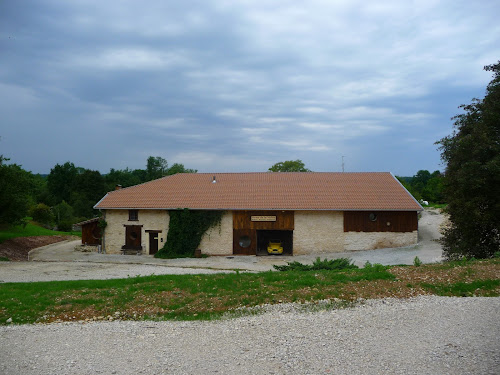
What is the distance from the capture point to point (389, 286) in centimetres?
1141

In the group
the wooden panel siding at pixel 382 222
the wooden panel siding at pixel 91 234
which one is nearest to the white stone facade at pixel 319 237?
the wooden panel siding at pixel 382 222

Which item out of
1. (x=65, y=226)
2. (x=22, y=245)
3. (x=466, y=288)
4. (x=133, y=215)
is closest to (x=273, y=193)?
(x=133, y=215)

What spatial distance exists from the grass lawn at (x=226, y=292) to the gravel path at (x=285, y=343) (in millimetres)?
718

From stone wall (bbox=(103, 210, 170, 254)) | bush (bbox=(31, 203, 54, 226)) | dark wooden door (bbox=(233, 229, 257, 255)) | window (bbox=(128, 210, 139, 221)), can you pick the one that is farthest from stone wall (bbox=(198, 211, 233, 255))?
bush (bbox=(31, 203, 54, 226))

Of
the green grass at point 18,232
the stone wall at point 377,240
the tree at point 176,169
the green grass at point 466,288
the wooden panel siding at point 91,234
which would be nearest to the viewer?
the green grass at point 466,288

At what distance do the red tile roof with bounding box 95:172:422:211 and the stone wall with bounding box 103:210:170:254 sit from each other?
80 cm

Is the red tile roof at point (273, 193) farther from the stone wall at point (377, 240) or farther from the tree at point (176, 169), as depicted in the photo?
the tree at point (176, 169)

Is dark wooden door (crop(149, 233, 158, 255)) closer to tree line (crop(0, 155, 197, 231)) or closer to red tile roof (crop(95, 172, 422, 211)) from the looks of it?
red tile roof (crop(95, 172, 422, 211))

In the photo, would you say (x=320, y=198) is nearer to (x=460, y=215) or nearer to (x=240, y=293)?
(x=460, y=215)

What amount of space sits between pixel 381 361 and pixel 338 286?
14.8 ft

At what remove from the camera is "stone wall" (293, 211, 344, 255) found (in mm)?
29344

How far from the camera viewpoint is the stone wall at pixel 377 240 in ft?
96.2

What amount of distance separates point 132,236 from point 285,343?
25.6 metres

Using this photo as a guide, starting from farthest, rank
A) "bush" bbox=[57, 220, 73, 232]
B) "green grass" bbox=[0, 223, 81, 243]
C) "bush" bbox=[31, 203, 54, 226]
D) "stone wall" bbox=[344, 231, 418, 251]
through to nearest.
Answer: "bush" bbox=[57, 220, 73, 232] < "bush" bbox=[31, 203, 54, 226] < "green grass" bbox=[0, 223, 81, 243] < "stone wall" bbox=[344, 231, 418, 251]
